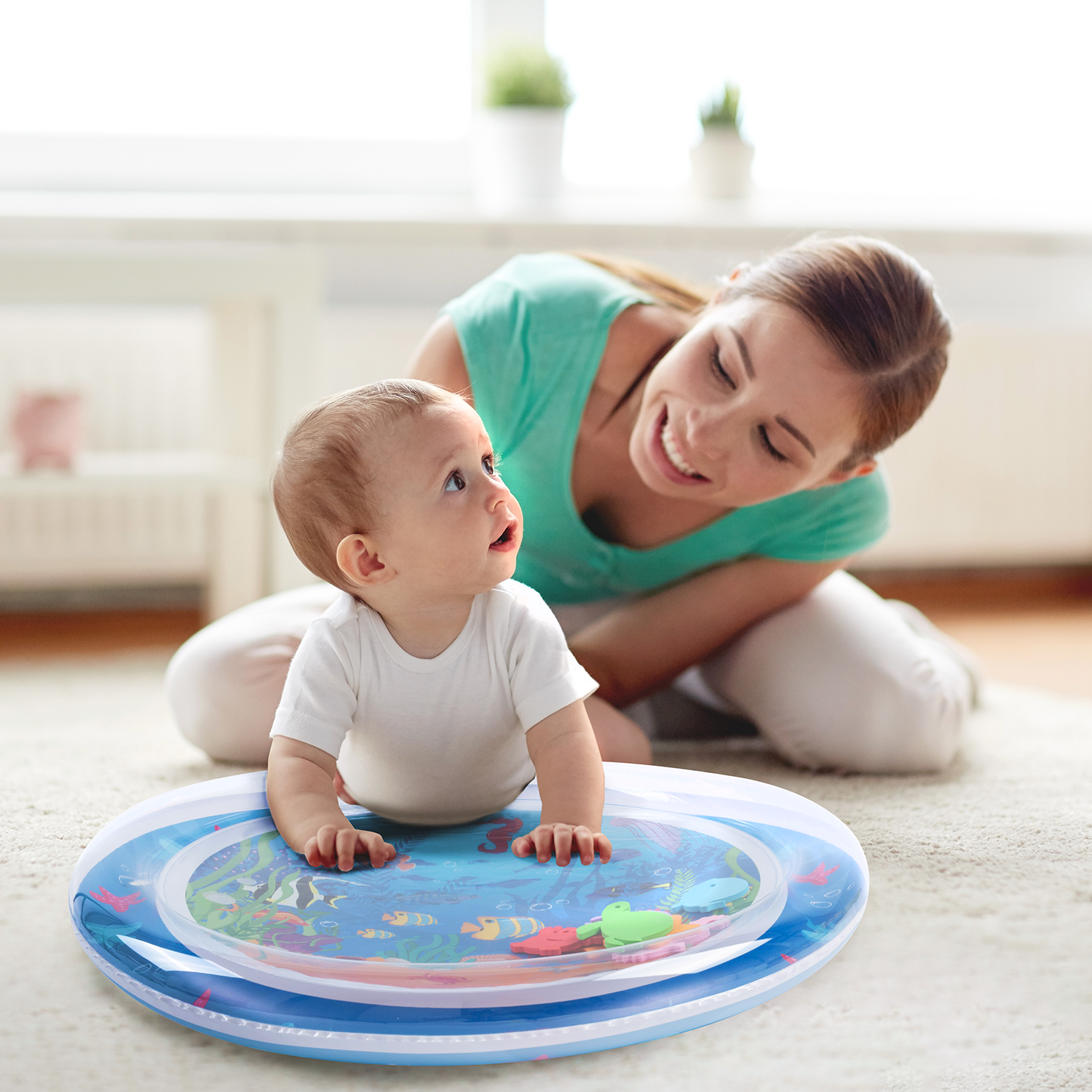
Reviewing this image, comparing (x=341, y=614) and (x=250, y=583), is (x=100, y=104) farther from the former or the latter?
(x=341, y=614)

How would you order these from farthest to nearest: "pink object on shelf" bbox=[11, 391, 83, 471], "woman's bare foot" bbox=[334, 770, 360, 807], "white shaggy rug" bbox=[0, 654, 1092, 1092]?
"pink object on shelf" bbox=[11, 391, 83, 471] → "woman's bare foot" bbox=[334, 770, 360, 807] → "white shaggy rug" bbox=[0, 654, 1092, 1092]

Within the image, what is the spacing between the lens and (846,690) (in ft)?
4.34

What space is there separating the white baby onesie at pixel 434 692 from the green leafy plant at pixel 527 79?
5.51 feet

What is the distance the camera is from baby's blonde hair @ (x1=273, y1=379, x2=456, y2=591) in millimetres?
912

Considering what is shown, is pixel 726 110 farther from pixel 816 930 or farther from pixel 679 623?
pixel 816 930

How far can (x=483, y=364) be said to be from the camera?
1.30m

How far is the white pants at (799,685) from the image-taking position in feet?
4.24

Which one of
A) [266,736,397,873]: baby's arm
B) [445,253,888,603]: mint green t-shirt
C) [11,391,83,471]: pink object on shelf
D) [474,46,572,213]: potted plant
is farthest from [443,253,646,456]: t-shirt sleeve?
[474,46,572,213]: potted plant

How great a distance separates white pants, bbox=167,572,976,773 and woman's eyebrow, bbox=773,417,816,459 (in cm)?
31

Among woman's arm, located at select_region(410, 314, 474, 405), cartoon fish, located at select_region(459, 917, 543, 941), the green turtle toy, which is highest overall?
woman's arm, located at select_region(410, 314, 474, 405)

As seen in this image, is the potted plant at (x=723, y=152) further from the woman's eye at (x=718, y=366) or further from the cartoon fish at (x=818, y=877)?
the cartoon fish at (x=818, y=877)

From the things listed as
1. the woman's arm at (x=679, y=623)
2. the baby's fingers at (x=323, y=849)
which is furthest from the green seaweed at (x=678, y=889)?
the woman's arm at (x=679, y=623)

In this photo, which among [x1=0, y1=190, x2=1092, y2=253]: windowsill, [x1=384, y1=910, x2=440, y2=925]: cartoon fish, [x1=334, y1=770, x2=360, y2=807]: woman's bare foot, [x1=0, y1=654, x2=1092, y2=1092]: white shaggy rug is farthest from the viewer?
[x1=0, y1=190, x2=1092, y2=253]: windowsill

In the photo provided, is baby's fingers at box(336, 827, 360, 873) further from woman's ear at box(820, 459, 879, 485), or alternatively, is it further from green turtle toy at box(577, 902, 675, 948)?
woman's ear at box(820, 459, 879, 485)
